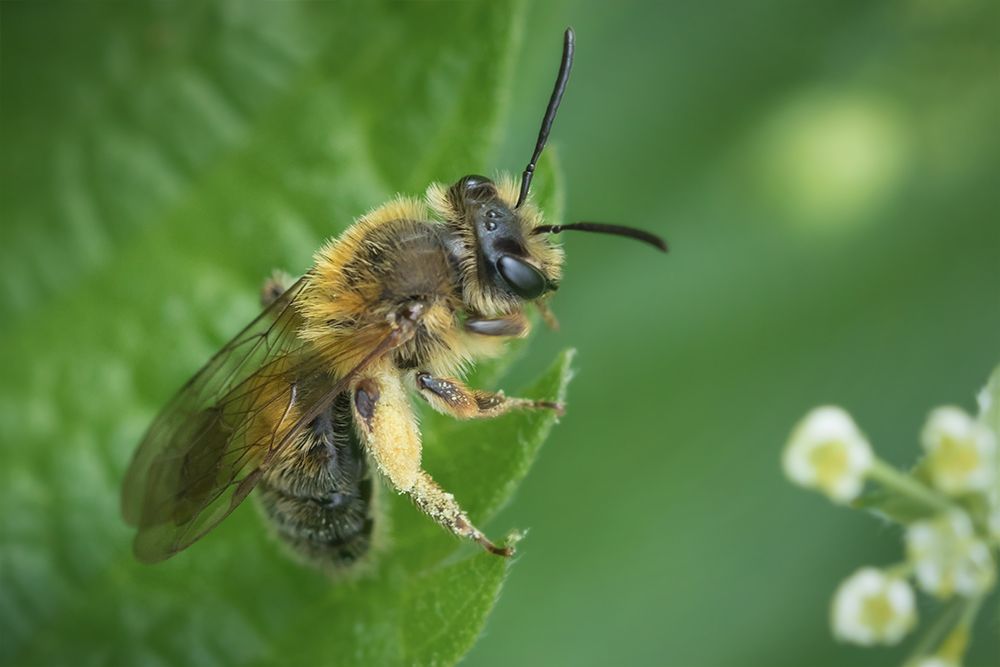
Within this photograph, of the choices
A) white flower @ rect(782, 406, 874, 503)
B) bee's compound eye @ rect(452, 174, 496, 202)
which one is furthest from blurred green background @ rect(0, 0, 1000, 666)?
white flower @ rect(782, 406, 874, 503)

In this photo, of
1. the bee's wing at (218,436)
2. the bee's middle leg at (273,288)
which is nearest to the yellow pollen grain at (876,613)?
the bee's wing at (218,436)

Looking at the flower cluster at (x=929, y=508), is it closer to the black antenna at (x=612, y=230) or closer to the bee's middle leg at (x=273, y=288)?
the black antenna at (x=612, y=230)

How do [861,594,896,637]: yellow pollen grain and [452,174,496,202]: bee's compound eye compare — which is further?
[452,174,496,202]: bee's compound eye

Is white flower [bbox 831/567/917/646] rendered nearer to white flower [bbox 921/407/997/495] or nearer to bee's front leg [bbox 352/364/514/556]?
white flower [bbox 921/407/997/495]

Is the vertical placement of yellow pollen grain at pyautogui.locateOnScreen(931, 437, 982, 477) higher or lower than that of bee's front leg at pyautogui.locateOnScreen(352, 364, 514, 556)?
lower

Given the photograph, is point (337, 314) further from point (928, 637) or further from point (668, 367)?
point (668, 367)

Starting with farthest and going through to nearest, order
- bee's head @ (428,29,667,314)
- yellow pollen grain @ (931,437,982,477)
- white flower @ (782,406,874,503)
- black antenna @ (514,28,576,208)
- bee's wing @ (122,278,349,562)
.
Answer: black antenna @ (514,28,576,208)
bee's head @ (428,29,667,314)
bee's wing @ (122,278,349,562)
white flower @ (782,406,874,503)
yellow pollen grain @ (931,437,982,477)
